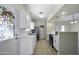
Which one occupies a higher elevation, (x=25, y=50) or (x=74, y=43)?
(x=74, y=43)

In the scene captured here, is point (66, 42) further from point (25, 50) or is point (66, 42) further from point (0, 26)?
point (0, 26)

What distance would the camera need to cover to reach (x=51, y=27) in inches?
343

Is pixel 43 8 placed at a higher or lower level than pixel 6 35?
higher

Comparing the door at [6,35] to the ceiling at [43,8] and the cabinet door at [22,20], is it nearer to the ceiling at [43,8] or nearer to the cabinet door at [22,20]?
the cabinet door at [22,20]

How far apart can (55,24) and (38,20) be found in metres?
1.78

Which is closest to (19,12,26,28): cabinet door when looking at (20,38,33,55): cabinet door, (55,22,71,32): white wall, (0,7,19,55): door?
(20,38,33,55): cabinet door

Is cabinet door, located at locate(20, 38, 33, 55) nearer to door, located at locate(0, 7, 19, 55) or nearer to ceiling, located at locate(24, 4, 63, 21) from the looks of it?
door, located at locate(0, 7, 19, 55)

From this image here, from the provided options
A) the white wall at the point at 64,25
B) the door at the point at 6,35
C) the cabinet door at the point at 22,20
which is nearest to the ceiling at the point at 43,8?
the cabinet door at the point at 22,20

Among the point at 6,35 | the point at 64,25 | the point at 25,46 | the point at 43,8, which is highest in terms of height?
the point at 43,8

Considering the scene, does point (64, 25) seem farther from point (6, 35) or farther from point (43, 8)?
point (6, 35)

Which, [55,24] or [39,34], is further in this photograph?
[39,34]

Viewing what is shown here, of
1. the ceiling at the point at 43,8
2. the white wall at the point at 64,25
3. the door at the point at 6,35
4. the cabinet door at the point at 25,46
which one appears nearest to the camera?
the door at the point at 6,35

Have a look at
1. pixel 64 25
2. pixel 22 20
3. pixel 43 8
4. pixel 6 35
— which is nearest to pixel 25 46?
pixel 22 20
